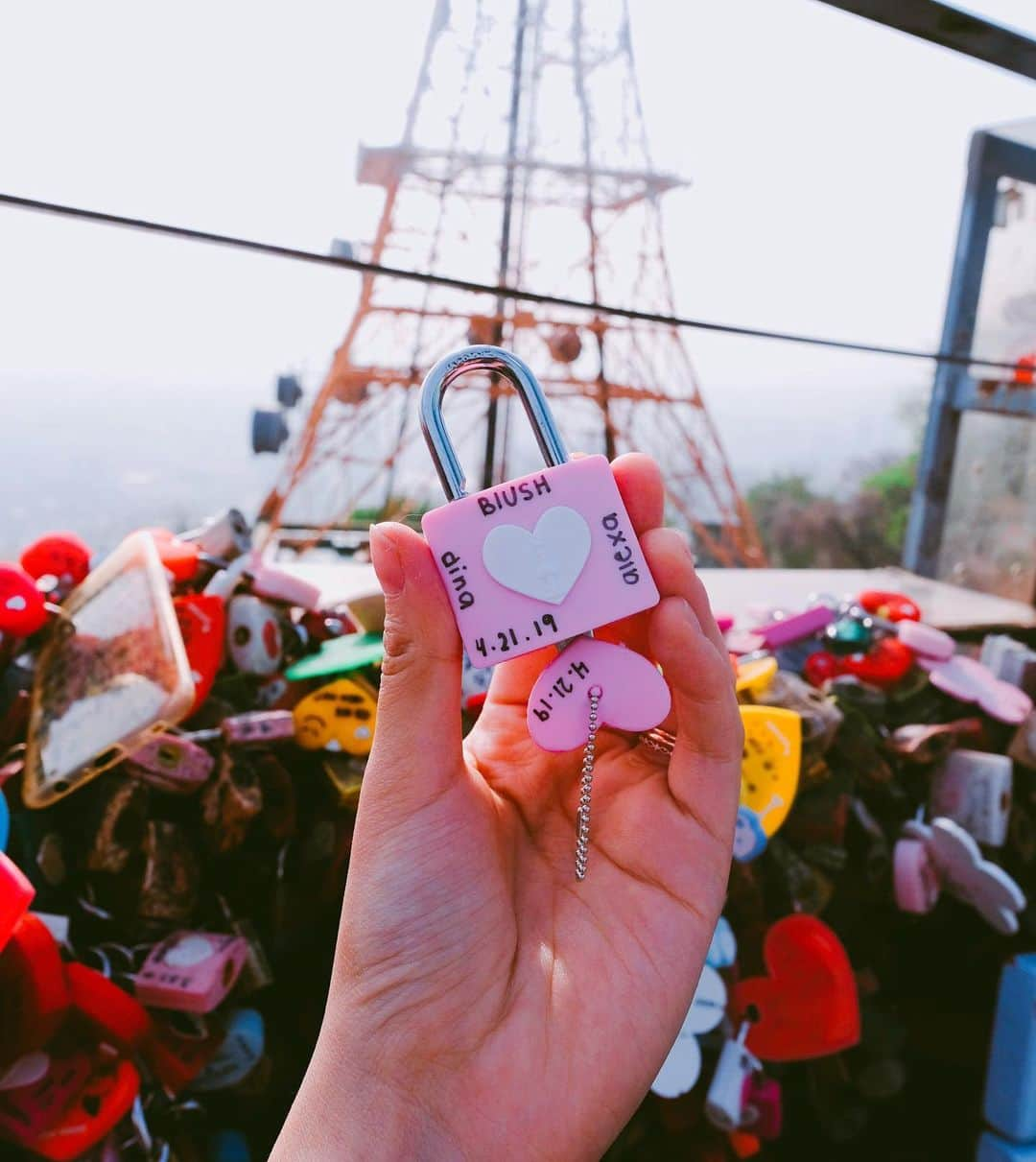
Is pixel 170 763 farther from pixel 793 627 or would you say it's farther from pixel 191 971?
pixel 793 627

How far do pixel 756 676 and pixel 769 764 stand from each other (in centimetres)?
13

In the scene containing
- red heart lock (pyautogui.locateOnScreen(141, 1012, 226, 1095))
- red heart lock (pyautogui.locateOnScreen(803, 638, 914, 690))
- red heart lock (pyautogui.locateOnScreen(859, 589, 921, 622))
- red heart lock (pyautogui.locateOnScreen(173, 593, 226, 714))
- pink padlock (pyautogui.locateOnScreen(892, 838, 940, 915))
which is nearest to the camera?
red heart lock (pyautogui.locateOnScreen(141, 1012, 226, 1095))

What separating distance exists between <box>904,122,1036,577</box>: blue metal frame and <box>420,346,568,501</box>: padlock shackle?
214 cm

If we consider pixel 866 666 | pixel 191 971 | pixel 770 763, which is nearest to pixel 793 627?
pixel 866 666

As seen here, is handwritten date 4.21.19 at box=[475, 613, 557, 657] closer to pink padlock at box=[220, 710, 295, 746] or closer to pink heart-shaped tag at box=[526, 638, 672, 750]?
pink heart-shaped tag at box=[526, 638, 672, 750]

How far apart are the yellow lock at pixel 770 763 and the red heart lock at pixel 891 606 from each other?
56 cm

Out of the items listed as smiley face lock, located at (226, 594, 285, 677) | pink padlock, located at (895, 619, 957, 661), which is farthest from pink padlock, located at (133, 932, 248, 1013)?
pink padlock, located at (895, 619, 957, 661)

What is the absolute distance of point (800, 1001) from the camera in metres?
1.18

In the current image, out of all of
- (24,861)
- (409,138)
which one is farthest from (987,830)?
(409,138)

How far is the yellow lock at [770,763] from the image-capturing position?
1.13 meters

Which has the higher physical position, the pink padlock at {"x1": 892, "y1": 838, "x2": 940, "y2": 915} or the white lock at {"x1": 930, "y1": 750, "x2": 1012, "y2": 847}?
the white lock at {"x1": 930, "y1": 750, "x2": 1012, "y2": 847}

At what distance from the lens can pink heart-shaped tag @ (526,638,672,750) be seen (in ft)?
2.01

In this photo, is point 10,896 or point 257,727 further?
point 257,727

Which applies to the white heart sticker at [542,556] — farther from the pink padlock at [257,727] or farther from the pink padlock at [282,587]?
the pink padlock at [282,587]
